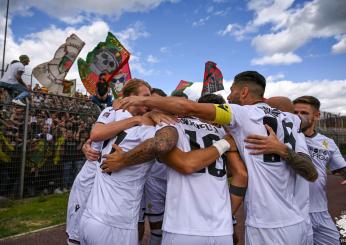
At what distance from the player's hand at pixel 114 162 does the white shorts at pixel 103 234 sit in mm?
457

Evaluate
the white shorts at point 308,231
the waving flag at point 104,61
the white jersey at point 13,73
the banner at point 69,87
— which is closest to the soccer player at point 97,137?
the white shorts at point 308,231

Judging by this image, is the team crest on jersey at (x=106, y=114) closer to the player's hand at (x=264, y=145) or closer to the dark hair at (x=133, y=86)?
the dark hair at (x=133, y=86)

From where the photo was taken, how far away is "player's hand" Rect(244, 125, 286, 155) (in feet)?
9.02

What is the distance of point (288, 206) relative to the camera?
2875 mm

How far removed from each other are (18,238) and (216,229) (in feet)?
15.4

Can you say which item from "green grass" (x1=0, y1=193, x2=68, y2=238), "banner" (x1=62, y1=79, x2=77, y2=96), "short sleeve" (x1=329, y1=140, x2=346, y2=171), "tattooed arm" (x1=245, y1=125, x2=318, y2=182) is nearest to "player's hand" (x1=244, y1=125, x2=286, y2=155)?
"tattooed arm" (x1=245, y1=125, x2=318, y2=182)

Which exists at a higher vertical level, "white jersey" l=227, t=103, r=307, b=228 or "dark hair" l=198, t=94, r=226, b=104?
"dark hair" l=198, t=94, r=226, b=104

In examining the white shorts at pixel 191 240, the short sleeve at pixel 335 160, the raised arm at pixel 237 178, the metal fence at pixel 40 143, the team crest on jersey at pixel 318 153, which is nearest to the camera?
the white shorts at pixel 191 240

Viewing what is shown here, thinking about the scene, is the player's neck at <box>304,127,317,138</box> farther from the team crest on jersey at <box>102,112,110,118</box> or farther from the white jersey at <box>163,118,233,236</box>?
the team crest on jersey at <box>102,112,110,118</box>

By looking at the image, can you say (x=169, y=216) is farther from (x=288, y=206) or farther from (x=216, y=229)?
(x=288, y=206)

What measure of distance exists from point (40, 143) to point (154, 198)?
5.67 metres

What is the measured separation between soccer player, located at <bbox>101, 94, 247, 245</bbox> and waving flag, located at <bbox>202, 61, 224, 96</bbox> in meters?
9.29

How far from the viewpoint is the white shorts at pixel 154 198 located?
14.0ft

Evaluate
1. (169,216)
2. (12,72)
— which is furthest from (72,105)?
(169,216)
